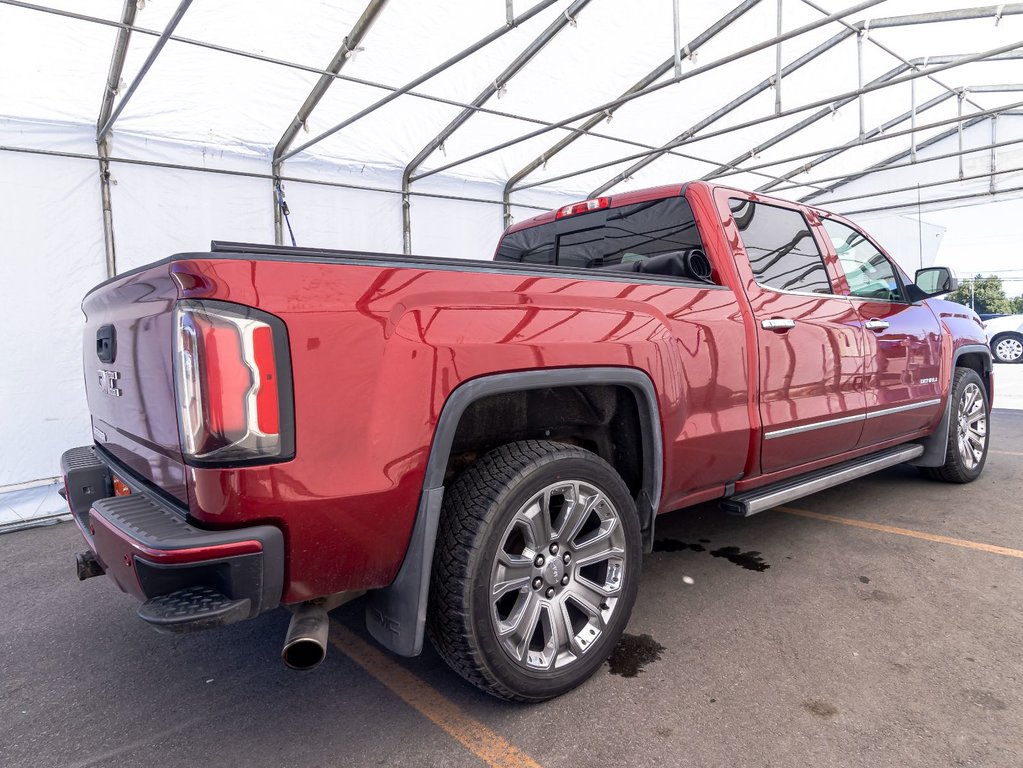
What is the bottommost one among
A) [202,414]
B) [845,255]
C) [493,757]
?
[493,757]

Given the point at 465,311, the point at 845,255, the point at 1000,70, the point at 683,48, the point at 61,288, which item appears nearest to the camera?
the point at 465,311

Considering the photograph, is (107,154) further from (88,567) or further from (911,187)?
(911,187)

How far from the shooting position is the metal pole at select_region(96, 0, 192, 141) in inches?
199

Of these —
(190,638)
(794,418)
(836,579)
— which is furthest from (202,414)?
(836,579)

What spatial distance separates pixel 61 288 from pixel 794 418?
21.5ft

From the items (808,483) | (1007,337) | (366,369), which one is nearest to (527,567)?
(366,369)

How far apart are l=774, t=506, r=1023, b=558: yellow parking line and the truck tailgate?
3.81 m

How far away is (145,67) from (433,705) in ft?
19.9

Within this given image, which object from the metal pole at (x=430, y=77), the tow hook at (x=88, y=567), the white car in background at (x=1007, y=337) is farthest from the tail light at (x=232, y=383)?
the white car in background at (x=1007, y=337)

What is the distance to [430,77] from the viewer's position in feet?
21.8

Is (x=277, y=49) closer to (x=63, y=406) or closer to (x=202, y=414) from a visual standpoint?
(x=63, y=406)

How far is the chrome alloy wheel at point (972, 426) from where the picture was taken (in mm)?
4570

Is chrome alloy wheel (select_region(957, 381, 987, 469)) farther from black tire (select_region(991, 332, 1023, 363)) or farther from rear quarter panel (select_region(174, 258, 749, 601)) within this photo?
black tire (select_region(991, 332, 1023, 363))

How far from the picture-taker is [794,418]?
118 inches
